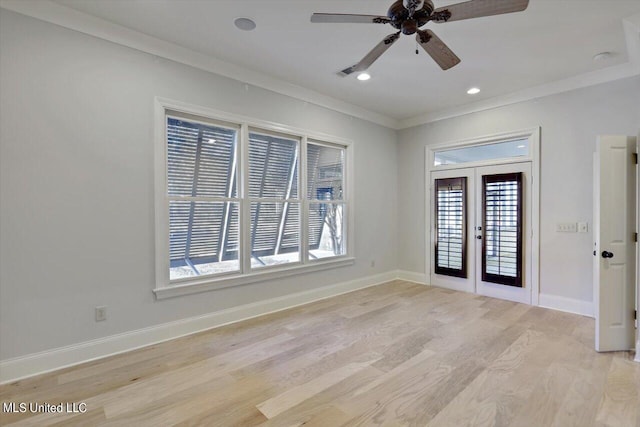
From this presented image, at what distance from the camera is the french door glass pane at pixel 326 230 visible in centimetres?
459

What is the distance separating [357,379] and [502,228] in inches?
131

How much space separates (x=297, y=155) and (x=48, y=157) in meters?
2.67

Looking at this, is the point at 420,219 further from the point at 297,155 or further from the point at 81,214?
the point at 81,214

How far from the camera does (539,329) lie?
3.37 metres

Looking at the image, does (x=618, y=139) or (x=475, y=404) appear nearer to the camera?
(x=475, y=404)

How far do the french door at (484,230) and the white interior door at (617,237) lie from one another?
133cm

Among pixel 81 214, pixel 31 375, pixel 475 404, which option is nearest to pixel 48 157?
pixel 81 214

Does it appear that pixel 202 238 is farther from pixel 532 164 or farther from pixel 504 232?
pixel 532 164

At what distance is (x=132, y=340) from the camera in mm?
2895

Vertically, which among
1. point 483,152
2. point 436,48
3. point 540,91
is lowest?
point 483,152

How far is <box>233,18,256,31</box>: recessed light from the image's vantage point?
2.74 metres

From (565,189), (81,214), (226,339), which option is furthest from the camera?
(565,189)

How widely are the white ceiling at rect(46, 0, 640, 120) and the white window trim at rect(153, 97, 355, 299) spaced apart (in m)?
0.64

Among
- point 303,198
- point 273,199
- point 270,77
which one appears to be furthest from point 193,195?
point 270,77
